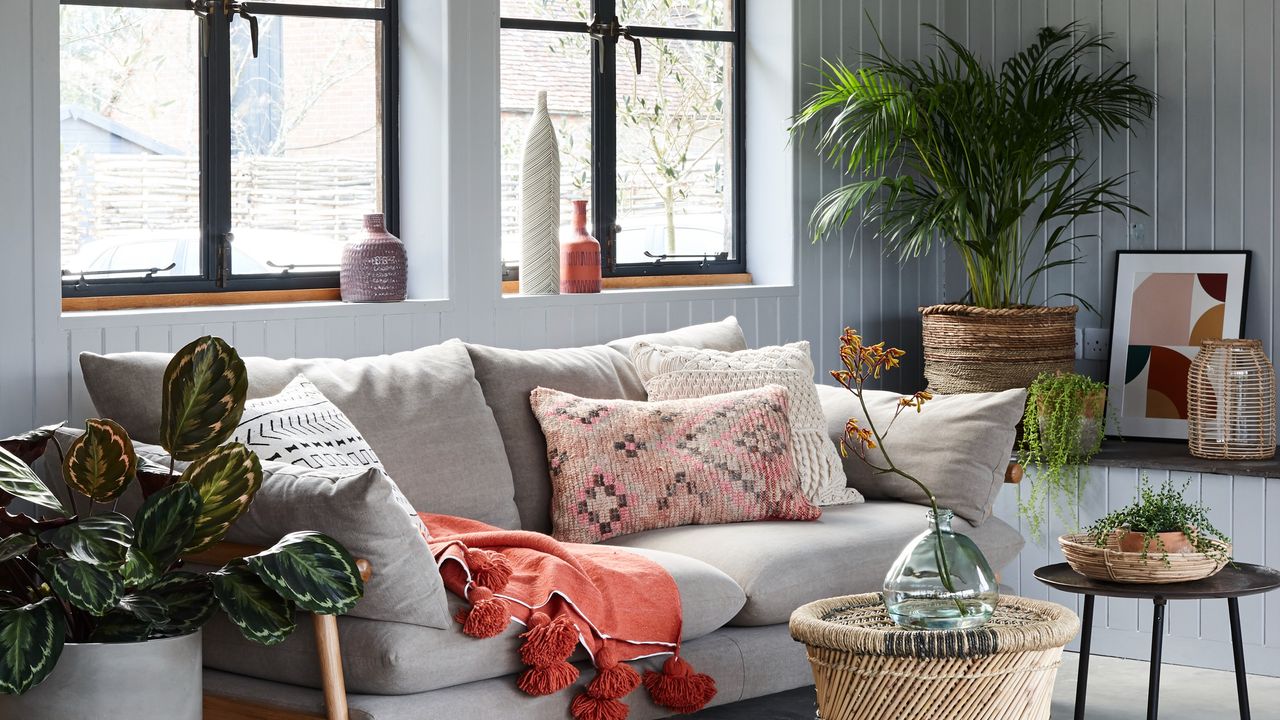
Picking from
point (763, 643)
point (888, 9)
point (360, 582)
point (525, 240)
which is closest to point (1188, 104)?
point (888, 9)

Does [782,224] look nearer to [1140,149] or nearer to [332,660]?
[1140,149]

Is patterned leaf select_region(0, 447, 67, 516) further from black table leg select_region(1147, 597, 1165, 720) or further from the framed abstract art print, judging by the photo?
the framed abstract art print

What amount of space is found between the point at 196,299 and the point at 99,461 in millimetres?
1347

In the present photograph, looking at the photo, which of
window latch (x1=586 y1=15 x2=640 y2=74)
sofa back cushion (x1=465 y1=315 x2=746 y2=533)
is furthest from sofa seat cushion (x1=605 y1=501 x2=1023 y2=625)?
window latch (x1=586 y1=15 x2=640 y2=74)

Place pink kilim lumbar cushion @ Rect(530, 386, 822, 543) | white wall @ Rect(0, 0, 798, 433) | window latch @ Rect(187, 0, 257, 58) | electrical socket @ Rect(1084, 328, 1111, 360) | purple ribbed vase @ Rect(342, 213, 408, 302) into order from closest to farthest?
white wall @ Rect(0, 0, 798, 433) → pink kilim lumbar cushion @ Rect(530, 386, 822, 543) → window latch @ Rect(187, 0, 257, 58) → purple ribbed vase @ Rect(342, 213, 408, 302) → electrical socket @ Rect(1084, 328, 1111, 360)

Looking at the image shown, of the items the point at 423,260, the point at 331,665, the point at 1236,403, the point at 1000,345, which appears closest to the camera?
the point at 331,665

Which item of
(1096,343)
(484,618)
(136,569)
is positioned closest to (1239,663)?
(484,618)

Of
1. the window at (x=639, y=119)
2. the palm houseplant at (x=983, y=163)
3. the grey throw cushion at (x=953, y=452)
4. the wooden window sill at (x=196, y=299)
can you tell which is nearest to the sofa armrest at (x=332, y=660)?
the wooden window sill at (x=196, y=299)

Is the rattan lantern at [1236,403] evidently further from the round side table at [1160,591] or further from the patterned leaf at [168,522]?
the patterned leaf at [168,522]

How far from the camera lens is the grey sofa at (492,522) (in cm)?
255

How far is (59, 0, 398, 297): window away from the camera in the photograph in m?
3.57

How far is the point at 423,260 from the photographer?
4008mm

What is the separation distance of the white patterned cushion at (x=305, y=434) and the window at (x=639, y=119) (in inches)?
55.3

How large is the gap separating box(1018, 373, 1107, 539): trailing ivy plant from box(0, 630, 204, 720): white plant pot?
→ 2.72m
